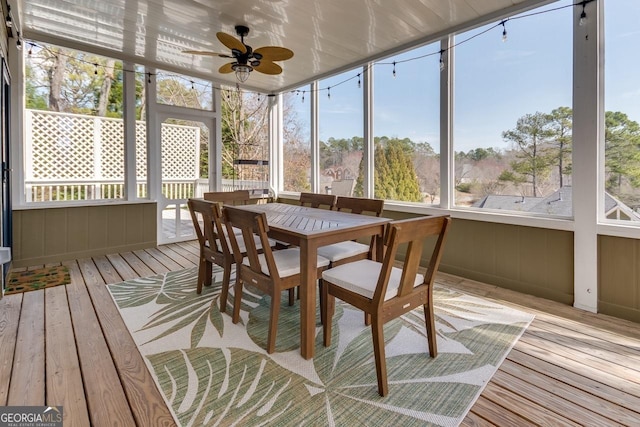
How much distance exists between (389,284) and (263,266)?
2.78 ft

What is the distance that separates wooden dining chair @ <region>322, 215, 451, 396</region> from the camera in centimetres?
160

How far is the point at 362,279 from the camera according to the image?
1.88 metres

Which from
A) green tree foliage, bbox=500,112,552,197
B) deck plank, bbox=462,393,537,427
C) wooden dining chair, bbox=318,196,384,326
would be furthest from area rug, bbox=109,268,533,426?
green tree foliage, bbox=500,112,552,197

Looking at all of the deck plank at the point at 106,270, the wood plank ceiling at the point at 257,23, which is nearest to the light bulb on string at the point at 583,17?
the wood plank ceiling at the point at 257,23

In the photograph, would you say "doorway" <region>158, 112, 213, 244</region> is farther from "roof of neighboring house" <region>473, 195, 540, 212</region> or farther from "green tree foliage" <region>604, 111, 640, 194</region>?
"green tree foliage" <region>604, 111, 640, 194</region>

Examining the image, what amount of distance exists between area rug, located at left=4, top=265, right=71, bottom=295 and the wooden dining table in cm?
251

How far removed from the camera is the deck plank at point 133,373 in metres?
1.52

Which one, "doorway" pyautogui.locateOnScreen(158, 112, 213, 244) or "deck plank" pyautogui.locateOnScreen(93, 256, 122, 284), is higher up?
"doorway" pyautogui.locateOnScreen(158, 112, 213, 244)

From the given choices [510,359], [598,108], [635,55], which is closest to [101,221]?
[510,359]

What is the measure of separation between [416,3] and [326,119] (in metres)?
2.53

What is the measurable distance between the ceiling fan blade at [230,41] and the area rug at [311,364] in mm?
2217

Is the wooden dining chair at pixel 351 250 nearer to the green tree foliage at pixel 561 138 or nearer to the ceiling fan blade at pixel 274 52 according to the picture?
the ceiling fan blade at pixel 274 52

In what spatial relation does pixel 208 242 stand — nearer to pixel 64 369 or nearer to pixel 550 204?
pixel 64 369

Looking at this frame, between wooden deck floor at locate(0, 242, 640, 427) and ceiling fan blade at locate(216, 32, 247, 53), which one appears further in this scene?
ceiling fan blade at locate(216, 32, 247, 53)
